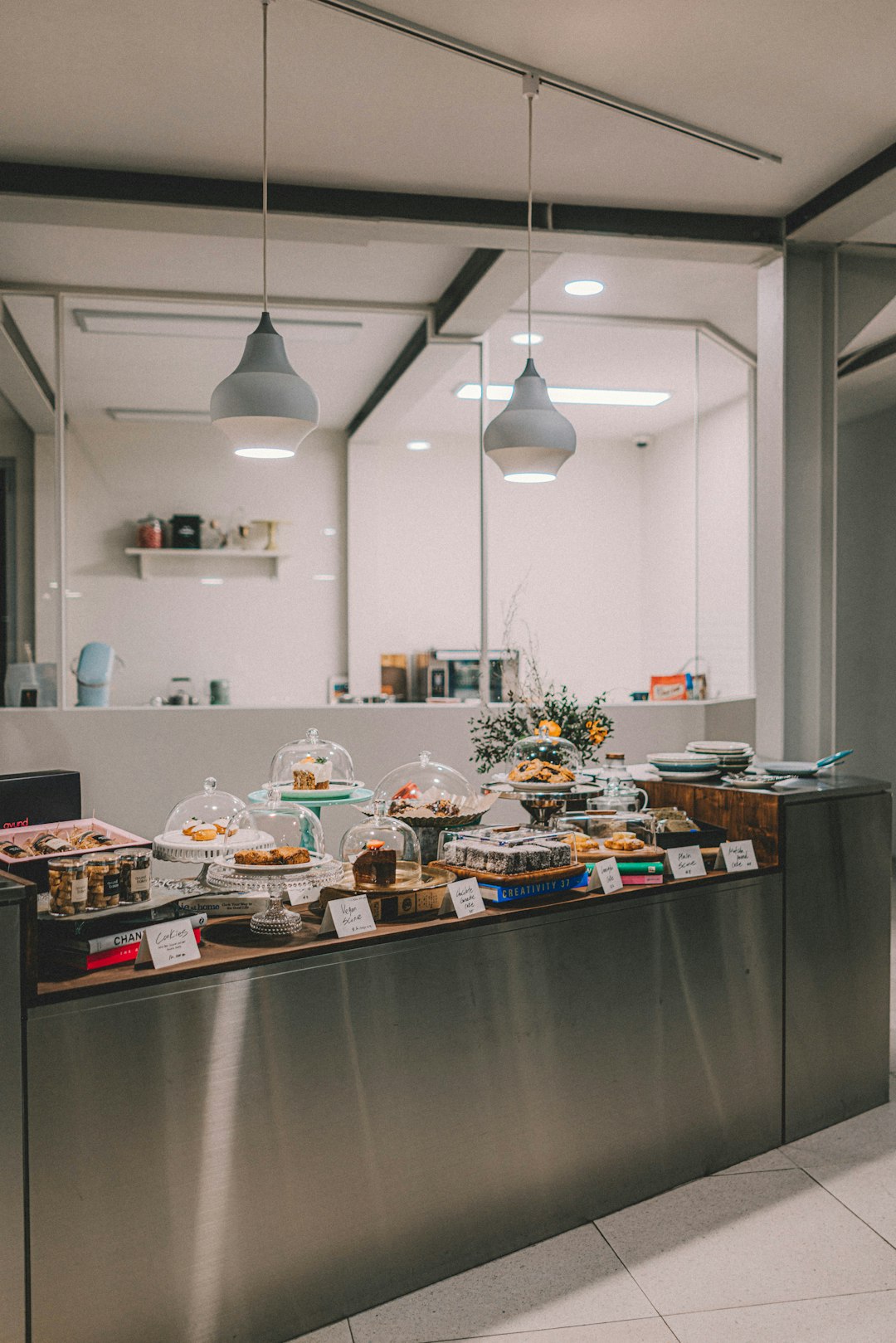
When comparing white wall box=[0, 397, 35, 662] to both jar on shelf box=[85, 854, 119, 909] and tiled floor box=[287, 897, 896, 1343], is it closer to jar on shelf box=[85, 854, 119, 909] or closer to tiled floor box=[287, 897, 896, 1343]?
jar on shelf box=[85, 854, 119, 909]

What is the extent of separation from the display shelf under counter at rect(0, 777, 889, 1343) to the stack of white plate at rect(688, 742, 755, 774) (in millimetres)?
265

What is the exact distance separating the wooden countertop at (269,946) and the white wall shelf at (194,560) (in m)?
3.91

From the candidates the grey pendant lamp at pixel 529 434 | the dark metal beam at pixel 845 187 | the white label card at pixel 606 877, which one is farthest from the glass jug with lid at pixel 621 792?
the dark metal beam at pixel 845 187

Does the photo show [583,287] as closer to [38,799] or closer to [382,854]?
[382,854]

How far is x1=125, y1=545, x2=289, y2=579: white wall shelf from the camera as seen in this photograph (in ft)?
19.1

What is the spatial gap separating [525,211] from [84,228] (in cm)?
185

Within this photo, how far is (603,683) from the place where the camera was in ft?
22.0

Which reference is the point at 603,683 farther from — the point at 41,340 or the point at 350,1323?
the point at 350,1323

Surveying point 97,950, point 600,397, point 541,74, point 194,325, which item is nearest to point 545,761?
point 97,950

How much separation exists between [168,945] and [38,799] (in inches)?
27.5

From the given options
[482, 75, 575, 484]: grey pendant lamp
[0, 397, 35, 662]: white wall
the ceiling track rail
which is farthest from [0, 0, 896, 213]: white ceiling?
[0, 397, 35, 662]: white wall

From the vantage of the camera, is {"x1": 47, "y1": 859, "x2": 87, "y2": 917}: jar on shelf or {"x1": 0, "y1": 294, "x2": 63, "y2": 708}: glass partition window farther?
{"x1": 0, "y1": 294, "x2": 63, "y2": 708}: glass partition window

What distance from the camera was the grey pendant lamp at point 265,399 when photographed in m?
2.70

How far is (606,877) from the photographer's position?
260cm
